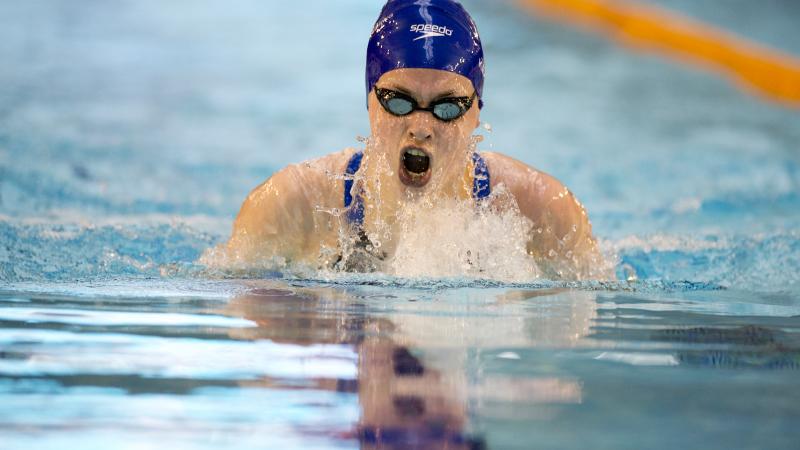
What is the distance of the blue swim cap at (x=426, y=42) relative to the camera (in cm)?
311

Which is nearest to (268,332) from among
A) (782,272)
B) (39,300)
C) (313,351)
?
(313,351)

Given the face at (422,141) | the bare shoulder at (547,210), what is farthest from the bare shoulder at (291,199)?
the bare shoulder at (547,210)

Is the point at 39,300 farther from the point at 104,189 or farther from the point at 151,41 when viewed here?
the point at 151,41

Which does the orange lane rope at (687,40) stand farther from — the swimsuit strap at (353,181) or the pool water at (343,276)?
the swimsuit strap at (353,181)

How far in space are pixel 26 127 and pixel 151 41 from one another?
172 cm

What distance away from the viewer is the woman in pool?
2982 millimetres

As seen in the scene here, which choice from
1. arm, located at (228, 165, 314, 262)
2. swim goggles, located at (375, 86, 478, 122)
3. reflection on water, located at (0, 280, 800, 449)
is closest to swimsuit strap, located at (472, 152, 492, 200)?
swim goggles, located at (375, 86, 478, 122)

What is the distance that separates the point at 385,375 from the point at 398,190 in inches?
75.4

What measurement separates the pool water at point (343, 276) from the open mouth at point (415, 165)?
0.47m

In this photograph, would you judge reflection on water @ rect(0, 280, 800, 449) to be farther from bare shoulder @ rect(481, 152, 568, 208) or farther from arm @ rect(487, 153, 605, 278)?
bare shoulder @ rect(481, 152, 568, 208)

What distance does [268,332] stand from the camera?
4.79ft

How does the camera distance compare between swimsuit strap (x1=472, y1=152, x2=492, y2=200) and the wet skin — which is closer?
the wet skin

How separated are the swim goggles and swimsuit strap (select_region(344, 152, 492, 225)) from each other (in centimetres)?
21

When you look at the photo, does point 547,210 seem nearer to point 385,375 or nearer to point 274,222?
point 274,222
